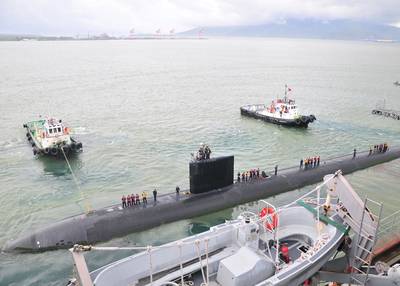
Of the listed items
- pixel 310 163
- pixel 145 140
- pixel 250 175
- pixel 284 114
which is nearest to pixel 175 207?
pixel 250 175

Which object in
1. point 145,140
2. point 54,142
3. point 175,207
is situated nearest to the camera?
point 175,207

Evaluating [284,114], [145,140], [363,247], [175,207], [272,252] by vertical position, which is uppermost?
[363,247]

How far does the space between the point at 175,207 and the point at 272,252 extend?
6.25 m

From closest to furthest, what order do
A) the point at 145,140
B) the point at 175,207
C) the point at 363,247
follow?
the point at 363,247 < the point at 175,207 < the point at 145,140

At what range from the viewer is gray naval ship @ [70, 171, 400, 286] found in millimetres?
11242

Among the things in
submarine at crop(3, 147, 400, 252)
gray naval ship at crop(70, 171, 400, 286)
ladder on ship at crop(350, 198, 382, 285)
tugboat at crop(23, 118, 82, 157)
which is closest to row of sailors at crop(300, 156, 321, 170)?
submarine at crop(3, 147, 400, 252)

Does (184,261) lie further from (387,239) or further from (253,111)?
(253,111)

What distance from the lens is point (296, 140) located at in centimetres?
3569

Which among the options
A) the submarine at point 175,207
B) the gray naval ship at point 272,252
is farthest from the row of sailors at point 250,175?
the gray naval ship at point 272,252

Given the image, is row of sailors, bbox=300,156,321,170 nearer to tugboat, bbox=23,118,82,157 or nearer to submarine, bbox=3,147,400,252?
submarine, bbox=3,147,400,252

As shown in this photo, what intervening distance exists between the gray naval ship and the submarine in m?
4.99

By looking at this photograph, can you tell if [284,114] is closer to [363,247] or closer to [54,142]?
[54,142]

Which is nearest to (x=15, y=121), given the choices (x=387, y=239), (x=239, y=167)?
(x=239, y=167)

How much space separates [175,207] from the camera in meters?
18.2
